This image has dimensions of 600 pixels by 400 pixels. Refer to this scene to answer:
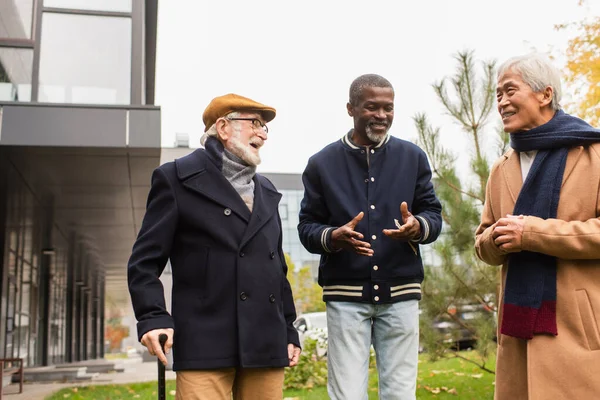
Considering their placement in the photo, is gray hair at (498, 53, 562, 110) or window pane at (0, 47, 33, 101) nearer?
gray hair at (498, 53, 562, 110)

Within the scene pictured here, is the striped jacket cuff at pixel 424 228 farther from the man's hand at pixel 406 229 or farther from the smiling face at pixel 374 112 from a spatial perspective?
the smiling face at pixel 374 112

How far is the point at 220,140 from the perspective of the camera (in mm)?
3318

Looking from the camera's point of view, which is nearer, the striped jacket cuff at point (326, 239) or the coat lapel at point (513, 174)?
the coat lapel at point (513, 174)

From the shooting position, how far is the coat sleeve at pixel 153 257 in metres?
2.87

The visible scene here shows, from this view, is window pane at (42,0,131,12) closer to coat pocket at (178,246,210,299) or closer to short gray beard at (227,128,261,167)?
short gray beard at (227,128,261,167)

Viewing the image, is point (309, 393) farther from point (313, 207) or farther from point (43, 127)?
point (313, 207)

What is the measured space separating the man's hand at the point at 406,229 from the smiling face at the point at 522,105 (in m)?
0.60

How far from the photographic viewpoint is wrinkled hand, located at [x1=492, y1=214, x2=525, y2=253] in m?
2.81

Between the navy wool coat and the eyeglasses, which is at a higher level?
the eyeglasses

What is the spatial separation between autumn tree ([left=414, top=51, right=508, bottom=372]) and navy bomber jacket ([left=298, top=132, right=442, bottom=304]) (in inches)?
159

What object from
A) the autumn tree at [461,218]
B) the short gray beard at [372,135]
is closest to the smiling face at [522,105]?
the short gray beard at [372,135]

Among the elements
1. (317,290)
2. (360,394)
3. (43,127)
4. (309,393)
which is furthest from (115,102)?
(317,290)

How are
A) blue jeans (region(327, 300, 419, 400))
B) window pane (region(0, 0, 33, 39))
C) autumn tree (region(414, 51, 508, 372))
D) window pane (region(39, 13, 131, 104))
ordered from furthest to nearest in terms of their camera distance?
window pane (region(0, 0, 33, 39)) → window pane (region(39, 13, 131, 104)) → autumn tree (region(414, 51, 508, 372)) → blue jeans (region(327, 300, 419, 400))

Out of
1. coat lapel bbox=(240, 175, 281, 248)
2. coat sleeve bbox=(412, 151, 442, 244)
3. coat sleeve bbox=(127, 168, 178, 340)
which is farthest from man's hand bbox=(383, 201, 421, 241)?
coat sleeve bbox=(127, 168, 178, 340)
